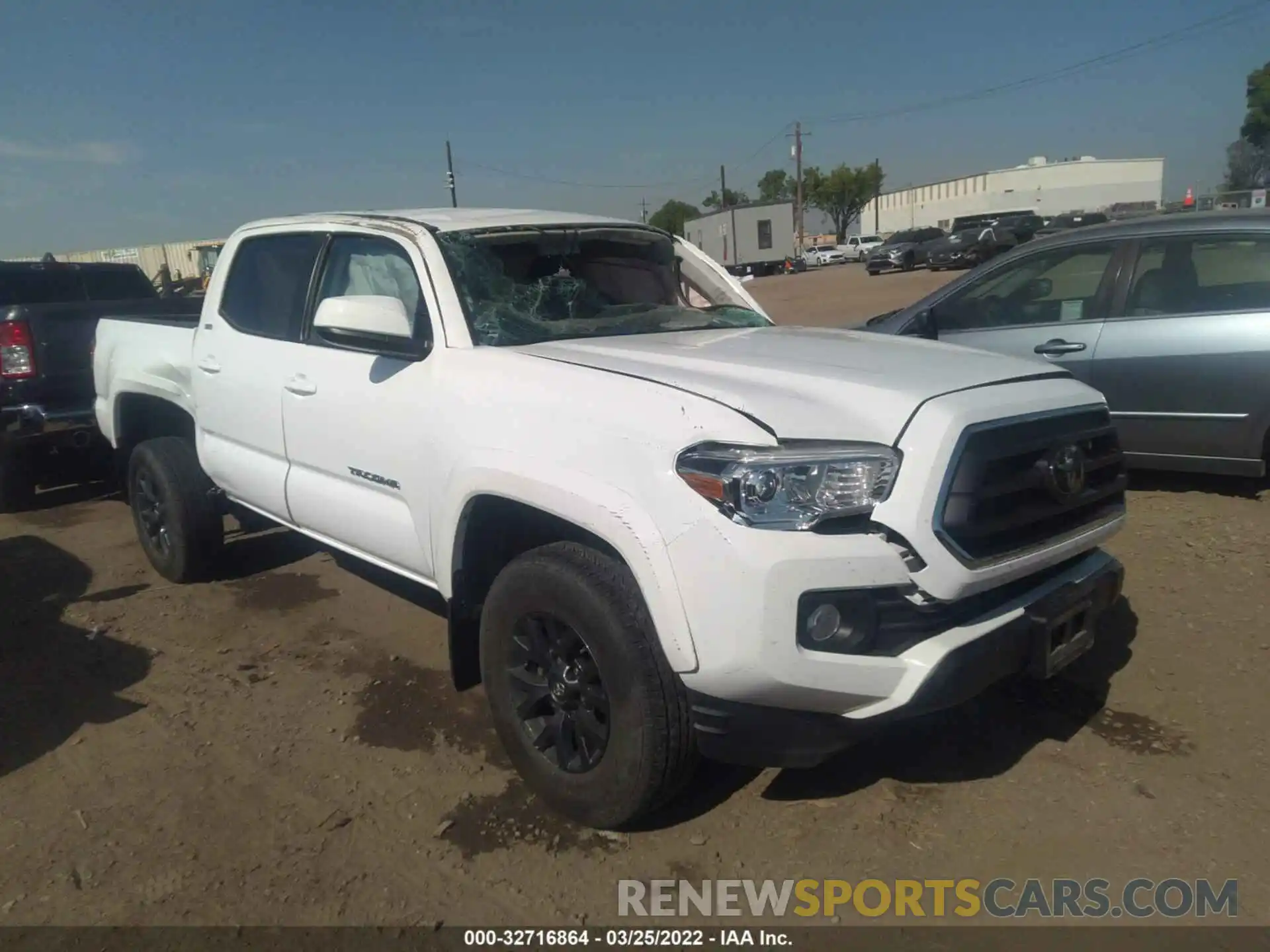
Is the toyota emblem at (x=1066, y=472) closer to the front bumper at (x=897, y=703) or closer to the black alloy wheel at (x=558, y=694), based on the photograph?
the front bumper at (x=897, y=703)

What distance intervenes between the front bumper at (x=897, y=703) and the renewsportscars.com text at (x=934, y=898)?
1.31ft

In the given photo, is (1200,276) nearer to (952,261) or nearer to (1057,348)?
(1057,348)

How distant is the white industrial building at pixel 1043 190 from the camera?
77.1m

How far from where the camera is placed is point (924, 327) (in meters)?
5.46

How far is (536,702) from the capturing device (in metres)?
3.02

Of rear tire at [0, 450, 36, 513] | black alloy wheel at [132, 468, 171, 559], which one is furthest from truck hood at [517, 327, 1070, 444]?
rear tire at [0, 450, 36, 513]

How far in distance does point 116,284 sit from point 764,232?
4260 cm

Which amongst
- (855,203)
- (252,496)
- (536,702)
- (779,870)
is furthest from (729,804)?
(855,203)

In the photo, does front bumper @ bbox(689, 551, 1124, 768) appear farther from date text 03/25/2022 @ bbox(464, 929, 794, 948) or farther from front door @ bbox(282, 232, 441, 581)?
front door @ bbox(282, 232, 441, 581)

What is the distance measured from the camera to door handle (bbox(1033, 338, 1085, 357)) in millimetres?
5691

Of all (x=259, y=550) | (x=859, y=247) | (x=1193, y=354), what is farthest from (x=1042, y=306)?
(x=859, y=247)

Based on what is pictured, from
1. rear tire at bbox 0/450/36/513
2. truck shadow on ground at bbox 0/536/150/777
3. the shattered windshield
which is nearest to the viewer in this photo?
the shattered windshield

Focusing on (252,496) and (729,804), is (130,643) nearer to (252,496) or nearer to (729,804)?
(252,496)

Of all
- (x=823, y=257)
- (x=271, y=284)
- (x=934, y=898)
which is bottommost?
(x=934, y=898)
